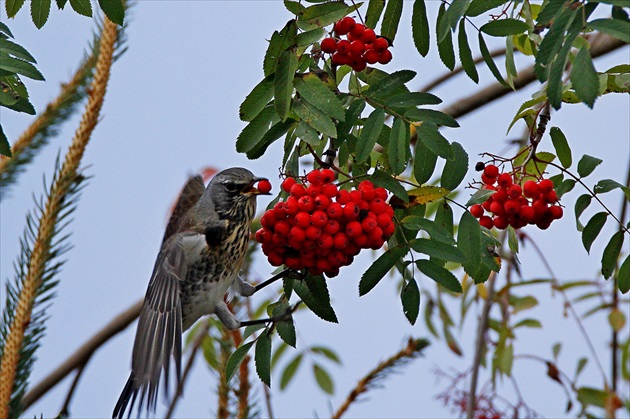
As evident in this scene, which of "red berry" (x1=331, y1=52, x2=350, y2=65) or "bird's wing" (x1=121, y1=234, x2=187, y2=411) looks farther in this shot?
"bird's wing" (x1=121, y1=234, x2=187, y2=411)

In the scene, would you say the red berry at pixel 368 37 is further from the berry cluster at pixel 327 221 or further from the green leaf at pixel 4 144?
the green leaf at pixel 4 144

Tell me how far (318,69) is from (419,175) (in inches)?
14.4

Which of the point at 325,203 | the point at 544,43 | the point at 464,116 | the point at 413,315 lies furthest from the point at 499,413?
the point at 544,43

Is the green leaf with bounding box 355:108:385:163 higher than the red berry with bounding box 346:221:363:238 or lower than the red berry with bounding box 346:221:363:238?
higher

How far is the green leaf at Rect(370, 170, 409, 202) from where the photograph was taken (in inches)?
85.1

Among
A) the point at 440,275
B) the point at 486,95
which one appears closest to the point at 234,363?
the point at 440,275

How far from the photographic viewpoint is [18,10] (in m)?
2.39

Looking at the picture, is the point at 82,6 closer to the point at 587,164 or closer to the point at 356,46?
the point at 356,46

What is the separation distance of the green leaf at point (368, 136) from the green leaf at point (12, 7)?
3.19ft

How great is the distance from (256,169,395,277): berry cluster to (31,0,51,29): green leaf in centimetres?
74

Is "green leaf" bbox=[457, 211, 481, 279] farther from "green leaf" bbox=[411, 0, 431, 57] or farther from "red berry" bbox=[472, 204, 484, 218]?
"green leaf" bbox=[411, 0, 431, 57]

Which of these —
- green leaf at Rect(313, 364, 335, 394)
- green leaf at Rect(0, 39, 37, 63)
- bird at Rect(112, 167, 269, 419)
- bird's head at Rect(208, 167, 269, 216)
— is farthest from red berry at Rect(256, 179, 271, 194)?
green leaf at Rect(313, 364, 335, 394)

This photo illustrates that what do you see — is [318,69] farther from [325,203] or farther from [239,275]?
[239,275]

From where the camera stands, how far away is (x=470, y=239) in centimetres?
220
